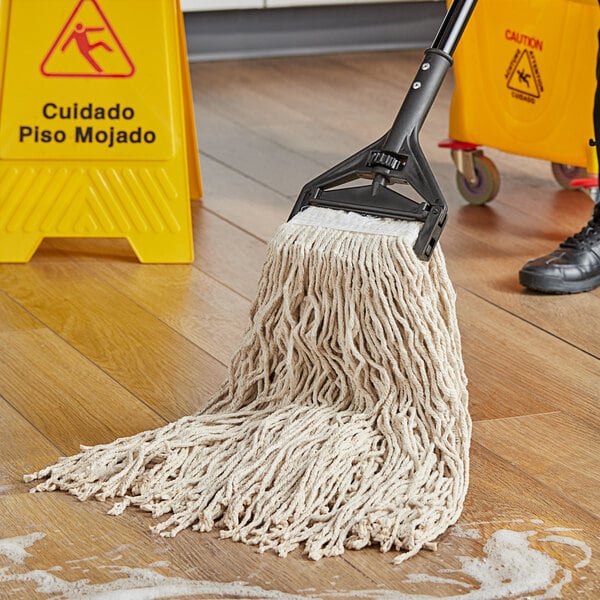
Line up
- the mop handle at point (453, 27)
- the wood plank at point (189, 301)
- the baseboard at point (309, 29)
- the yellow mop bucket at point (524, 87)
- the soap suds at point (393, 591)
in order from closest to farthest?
the soap suds at point (393, 591) < the mop handle at point (453, 27) < the wood plank at point (189, 301) < the yellow mop bucket at point (524, 87) < the baseboard at point (309, 29)

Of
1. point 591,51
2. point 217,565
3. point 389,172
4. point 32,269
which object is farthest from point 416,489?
point 591,51

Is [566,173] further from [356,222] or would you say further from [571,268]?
[356,222]

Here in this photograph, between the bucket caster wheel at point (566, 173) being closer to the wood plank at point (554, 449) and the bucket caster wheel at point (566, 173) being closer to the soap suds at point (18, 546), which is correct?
the wood plank at point (554, 449)

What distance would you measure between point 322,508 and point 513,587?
0.59 ft

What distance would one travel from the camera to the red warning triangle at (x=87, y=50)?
1.76 meters

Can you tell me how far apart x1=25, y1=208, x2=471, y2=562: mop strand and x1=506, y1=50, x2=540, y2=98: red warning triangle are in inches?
35.4

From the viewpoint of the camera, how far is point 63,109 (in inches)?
70.8

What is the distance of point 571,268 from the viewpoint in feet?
5.65

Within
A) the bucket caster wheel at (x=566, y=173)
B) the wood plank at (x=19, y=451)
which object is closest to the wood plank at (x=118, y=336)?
the wood plank at (x=19, y=451)

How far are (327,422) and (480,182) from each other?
1.06 m

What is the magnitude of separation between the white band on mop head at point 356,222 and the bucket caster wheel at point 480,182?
0.94 meters

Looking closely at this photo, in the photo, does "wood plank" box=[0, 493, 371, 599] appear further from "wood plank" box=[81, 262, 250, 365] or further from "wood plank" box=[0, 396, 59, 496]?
"wood plank" box=[81, 262, 250, 365]

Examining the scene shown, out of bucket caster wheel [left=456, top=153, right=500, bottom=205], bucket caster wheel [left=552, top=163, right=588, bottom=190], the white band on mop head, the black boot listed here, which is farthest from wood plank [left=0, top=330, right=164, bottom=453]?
bucket caster wheel [left=552, top=163, right=588, bottom=190]

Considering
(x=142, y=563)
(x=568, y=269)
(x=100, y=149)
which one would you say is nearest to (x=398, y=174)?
(x=142, y=563)
